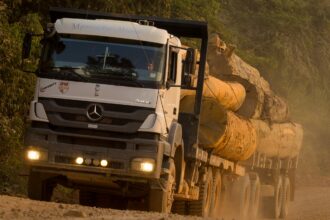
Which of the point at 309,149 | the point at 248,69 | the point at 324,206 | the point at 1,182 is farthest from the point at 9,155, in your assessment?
the point at 309,149

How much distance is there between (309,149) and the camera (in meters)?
43.9

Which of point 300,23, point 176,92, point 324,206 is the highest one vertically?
point 300,23

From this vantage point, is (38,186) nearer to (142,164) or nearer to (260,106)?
(142,164)

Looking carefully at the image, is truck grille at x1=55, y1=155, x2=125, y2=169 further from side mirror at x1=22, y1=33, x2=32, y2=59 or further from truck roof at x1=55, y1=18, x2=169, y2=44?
truck roof at x1=55, y1=18, x2=169, y2=44

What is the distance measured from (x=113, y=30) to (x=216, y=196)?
226 inches

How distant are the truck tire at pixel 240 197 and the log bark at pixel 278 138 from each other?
1.31 meters

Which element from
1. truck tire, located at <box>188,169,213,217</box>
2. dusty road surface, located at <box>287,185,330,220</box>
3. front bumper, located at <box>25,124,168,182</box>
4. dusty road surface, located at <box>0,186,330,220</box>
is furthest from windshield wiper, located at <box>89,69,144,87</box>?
dusty road surface, located at <box>287,185,330,220</box>

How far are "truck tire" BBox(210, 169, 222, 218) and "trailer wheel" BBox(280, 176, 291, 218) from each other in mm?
5370

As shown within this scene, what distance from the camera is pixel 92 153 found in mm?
13961

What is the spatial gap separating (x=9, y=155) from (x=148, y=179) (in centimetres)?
540

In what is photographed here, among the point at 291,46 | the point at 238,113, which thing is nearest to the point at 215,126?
the point at 238,113

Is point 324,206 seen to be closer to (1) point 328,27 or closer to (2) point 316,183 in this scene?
(2) point 316,183

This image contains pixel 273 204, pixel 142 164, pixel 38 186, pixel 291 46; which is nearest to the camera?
pixel 142 164

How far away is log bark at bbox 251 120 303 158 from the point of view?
22484mm
